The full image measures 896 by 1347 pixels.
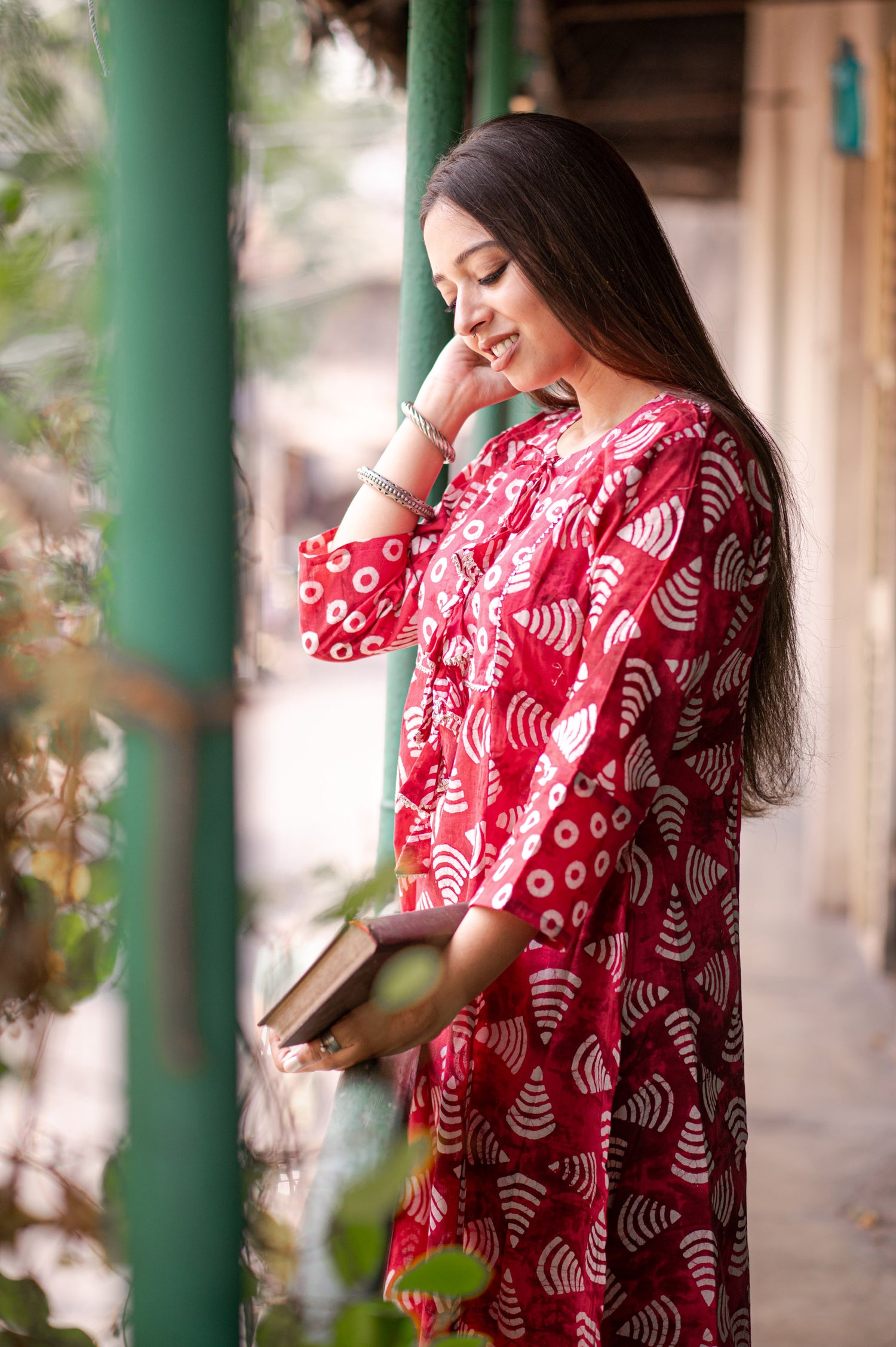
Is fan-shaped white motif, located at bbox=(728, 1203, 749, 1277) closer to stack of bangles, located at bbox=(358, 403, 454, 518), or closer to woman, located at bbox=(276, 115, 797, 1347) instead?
woman, located at bbox=(276, 115, 797, 1347)

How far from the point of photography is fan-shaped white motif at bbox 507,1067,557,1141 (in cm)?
110

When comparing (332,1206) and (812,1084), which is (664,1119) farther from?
(812,1084)

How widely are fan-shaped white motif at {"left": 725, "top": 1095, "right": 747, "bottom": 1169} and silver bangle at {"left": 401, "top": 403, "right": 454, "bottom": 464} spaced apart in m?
0.80

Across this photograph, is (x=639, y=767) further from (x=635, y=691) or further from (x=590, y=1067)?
(x=590, y=1067)

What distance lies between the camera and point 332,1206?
0.60 meters

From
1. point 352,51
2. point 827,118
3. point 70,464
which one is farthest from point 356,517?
point 827,118

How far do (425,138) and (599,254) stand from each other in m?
0.50

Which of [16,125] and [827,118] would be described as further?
[827,118]

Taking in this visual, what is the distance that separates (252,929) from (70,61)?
57cm

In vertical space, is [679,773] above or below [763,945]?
above

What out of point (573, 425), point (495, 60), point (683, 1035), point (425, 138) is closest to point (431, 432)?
point (573, 425)

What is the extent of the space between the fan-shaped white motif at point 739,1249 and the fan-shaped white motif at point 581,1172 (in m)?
0.23

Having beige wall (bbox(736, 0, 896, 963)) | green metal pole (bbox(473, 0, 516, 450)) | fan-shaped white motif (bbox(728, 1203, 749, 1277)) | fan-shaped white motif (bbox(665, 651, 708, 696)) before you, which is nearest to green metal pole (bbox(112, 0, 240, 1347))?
fan-shaped white motif (bbox(665, 651, 708, 696))

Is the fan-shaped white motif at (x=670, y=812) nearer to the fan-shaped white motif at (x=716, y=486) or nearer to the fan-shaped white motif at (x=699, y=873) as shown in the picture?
the fan-shaped white motif at (x=699, y=873)
